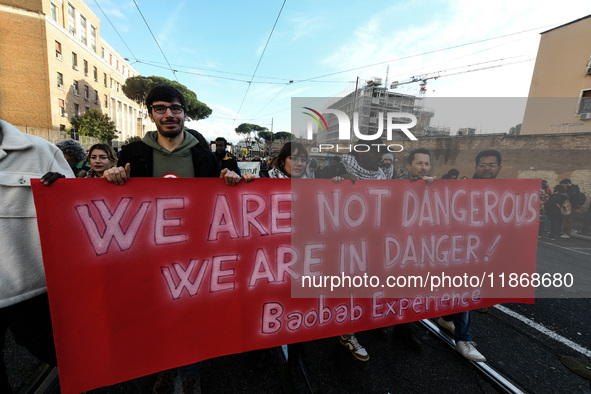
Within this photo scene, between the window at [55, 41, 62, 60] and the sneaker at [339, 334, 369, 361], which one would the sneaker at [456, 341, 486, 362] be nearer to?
the sneaker at [339, 334, 369, 361]

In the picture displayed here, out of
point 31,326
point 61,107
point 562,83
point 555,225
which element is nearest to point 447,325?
point 31,326

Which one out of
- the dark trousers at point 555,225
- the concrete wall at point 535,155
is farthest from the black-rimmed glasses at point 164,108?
the concrete wall at point 535,155

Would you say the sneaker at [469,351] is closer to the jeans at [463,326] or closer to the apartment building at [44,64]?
the jeans at [463,326]

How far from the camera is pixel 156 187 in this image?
154 cm

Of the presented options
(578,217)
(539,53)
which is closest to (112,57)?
(539,53)

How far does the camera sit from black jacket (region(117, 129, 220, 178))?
175cm

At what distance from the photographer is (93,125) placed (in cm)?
2488

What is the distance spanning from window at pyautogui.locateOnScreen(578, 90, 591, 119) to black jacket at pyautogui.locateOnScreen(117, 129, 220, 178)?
2258 cm

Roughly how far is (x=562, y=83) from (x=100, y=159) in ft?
82.9

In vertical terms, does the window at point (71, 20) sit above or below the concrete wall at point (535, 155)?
above

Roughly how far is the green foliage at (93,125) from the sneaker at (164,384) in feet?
96.4

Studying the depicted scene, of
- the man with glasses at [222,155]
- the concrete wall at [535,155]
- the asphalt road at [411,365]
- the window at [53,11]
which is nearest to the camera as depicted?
the asphalt road at [411,365]

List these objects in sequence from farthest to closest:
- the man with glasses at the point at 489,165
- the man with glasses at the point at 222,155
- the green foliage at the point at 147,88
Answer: the green foliage at the point at 147,88, the man with glasses at the point at 222,155, the man with glasses at the point at 489,165

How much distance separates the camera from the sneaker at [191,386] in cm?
178
